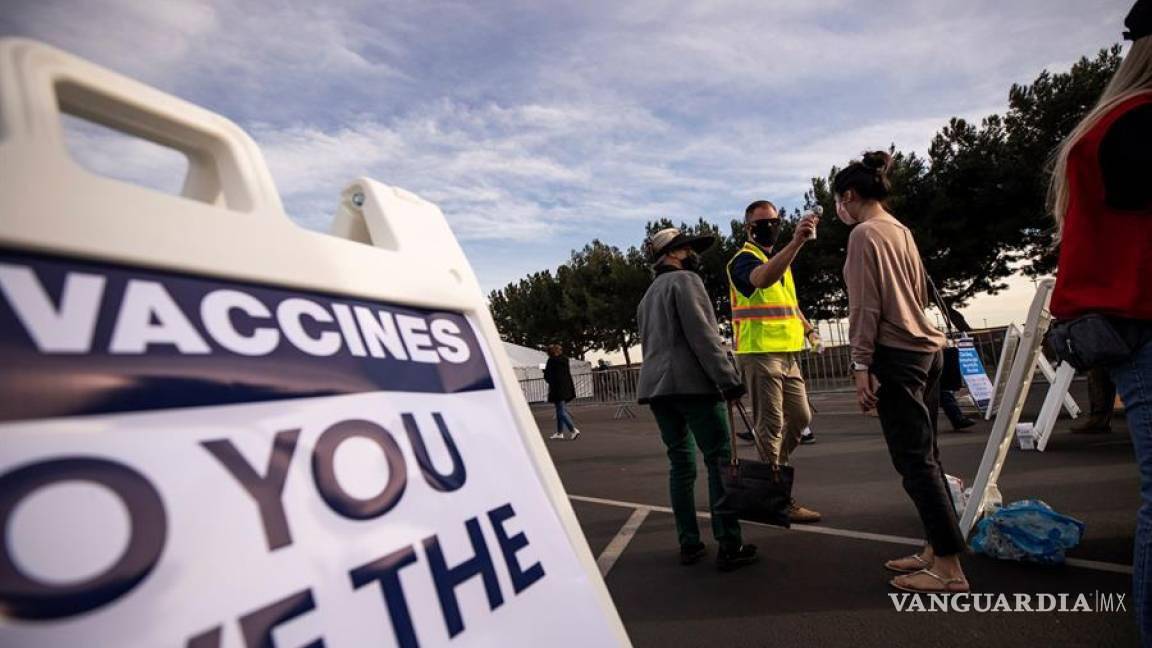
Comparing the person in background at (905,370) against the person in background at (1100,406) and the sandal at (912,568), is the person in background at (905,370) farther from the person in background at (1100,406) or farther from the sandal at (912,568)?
the person in background at (1100,406)

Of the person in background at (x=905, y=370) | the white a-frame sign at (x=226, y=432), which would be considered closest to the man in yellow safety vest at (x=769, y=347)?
the person in background at (x=905, y=370)

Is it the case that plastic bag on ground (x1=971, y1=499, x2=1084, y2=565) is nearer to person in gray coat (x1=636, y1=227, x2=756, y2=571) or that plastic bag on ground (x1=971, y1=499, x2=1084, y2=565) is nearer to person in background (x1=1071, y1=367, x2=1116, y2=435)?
person in gray coat (x1=636, y1=227, x2=756, y2=571)

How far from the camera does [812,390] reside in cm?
1479

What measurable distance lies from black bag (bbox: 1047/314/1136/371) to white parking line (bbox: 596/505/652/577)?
6.97 ft

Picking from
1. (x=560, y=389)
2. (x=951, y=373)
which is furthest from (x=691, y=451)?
(x=560, y=389)

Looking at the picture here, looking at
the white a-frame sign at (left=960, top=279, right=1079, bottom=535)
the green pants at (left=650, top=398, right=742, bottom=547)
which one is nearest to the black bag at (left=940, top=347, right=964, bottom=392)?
the white a-frame sign at (left=960, top=279, right=1079, bottom=535)

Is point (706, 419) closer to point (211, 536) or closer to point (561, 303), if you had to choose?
point (211, 536)

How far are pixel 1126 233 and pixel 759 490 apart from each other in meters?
1.68

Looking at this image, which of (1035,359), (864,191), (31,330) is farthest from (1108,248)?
(31,330)

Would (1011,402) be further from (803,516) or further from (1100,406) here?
(1100,406)

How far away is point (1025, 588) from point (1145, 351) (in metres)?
1.32

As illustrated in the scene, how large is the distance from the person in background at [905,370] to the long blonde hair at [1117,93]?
2.10 feet

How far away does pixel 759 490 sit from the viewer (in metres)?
2.76

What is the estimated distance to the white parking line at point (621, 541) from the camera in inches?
126
